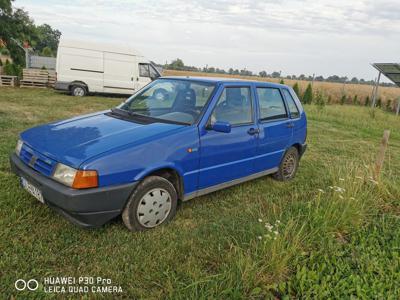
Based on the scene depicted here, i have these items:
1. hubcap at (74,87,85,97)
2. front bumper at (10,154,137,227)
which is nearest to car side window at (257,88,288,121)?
front bumper at (10,154,137,227)

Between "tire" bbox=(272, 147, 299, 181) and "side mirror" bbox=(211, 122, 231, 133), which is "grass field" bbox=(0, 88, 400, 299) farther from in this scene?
"side mirror" bbox=(211, 122, 231, 133)

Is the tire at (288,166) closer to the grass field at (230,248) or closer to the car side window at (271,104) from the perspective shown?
the car side window at (271,104)

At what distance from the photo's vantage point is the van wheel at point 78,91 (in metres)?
14.7

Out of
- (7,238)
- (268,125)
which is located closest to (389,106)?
(268,125)

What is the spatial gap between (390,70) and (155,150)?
15.5 meters

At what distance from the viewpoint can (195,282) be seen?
2.48 meters

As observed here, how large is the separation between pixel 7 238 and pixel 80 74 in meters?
12.9

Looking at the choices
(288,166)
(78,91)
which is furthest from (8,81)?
(288,166)

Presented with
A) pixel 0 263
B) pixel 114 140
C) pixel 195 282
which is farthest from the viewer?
pixel 114 140

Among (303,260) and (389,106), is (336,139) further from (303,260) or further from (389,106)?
(389,106)

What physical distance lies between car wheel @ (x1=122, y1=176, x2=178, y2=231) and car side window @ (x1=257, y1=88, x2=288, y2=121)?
1.82 meters

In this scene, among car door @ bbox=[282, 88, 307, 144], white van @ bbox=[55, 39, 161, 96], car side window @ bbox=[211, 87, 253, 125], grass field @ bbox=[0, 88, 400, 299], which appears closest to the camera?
grass field @ bbox=[0, 88, 400, 299]

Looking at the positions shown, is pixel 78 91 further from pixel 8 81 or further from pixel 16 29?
pixel 16 29

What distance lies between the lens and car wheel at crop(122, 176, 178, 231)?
10.4 feet
